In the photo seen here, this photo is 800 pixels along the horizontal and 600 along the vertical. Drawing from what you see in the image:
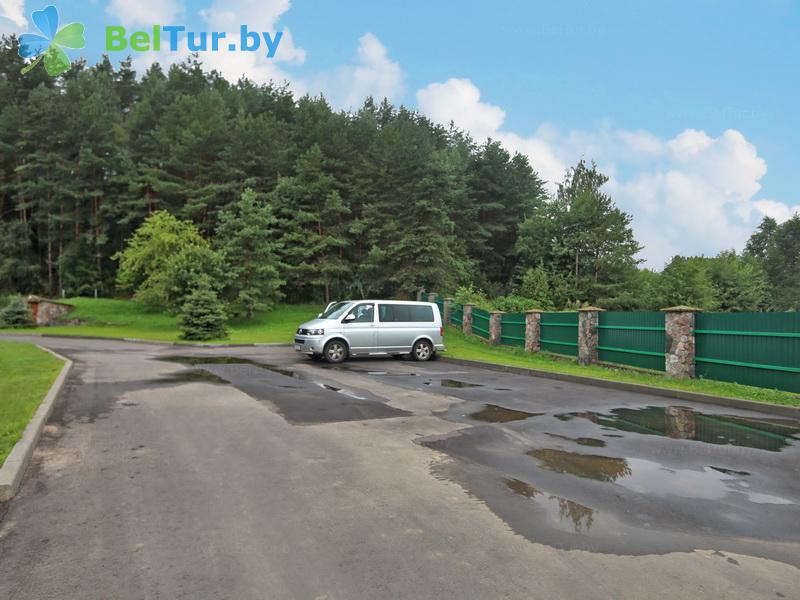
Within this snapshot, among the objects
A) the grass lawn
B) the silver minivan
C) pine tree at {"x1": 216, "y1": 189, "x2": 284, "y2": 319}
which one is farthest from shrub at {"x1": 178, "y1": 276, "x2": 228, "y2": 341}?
pine tree at {"x1": 216, "y1": 189, "x2": 284, "y2": 319}

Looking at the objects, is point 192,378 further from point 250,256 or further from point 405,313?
point 250,256

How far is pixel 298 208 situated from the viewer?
42719mm

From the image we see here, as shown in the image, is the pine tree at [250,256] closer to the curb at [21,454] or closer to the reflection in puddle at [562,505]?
the curb at [21,454]

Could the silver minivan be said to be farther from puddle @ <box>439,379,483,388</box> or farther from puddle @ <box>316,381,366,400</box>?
puddle @ <box>439,379,483,388</box>

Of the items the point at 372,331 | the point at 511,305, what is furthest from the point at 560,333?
the point at 511,305

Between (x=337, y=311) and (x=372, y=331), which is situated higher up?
(x=337, y=311)

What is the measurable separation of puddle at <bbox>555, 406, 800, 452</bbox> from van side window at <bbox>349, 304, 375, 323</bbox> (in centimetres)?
959

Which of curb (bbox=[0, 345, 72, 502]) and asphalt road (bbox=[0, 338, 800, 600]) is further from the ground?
curb (bbox=[0, 345, 72, 502])

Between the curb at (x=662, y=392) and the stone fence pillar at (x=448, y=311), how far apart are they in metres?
14.3

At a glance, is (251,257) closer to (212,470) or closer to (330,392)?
(330,392)

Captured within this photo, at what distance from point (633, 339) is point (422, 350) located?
6.86m

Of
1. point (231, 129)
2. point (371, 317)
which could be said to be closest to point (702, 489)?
point (371, 317)

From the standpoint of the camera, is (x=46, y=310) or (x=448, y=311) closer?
(x=448, y=311)

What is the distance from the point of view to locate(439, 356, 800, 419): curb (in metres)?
9.05
